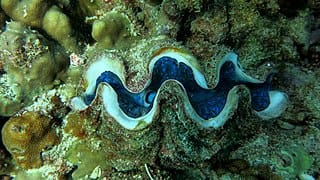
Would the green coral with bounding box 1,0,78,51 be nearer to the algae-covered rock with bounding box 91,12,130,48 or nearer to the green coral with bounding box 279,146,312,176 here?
the algae-covered rock with bounding box 91,12,130,48

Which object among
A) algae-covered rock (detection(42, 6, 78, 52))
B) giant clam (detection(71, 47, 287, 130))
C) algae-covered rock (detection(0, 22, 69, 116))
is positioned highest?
algae-covered rock (detection(42, 6, 78, 52))

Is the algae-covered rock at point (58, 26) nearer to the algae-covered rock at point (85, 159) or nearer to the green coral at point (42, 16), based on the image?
the green coral at point (42, 16)

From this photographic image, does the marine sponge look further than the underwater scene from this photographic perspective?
Yes

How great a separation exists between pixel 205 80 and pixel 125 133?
0.69m

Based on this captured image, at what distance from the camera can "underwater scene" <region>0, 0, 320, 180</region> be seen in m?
2.47

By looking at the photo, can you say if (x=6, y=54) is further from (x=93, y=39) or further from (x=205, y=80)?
(x=205, y=80)

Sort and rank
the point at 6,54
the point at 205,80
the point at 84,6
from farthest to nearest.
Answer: the point at 84,6, the point at 6,54, the point at 205,80

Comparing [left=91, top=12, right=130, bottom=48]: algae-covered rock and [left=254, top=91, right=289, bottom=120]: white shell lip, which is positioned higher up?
[left=91, top=12, right=130, bottom=48]: algae-covered rock

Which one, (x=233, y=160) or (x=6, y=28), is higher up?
(x=6, y=28)

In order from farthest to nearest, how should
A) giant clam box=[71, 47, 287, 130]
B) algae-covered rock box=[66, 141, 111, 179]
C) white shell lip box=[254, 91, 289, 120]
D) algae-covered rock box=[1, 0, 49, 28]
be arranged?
algae-covered rock box=[66, 141, 111, 179], algae-covered rock box=[1, 0, 49, 28], white shell lip box=[254, 91, 289, 120], giant clam box=[71, 47, 287, 130]

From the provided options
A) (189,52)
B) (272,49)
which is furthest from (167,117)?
(272,49)

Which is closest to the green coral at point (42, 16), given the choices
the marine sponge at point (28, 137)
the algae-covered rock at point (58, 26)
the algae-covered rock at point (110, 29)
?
the algae-covered rock at point (58, 26)

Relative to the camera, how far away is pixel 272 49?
9.22 feet

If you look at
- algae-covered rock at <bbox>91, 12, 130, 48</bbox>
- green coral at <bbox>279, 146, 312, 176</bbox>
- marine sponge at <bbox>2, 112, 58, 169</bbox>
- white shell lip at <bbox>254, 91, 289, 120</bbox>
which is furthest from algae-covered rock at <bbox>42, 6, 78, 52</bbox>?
green coral at <bbox>279, 146, 312, 176</bbox>
